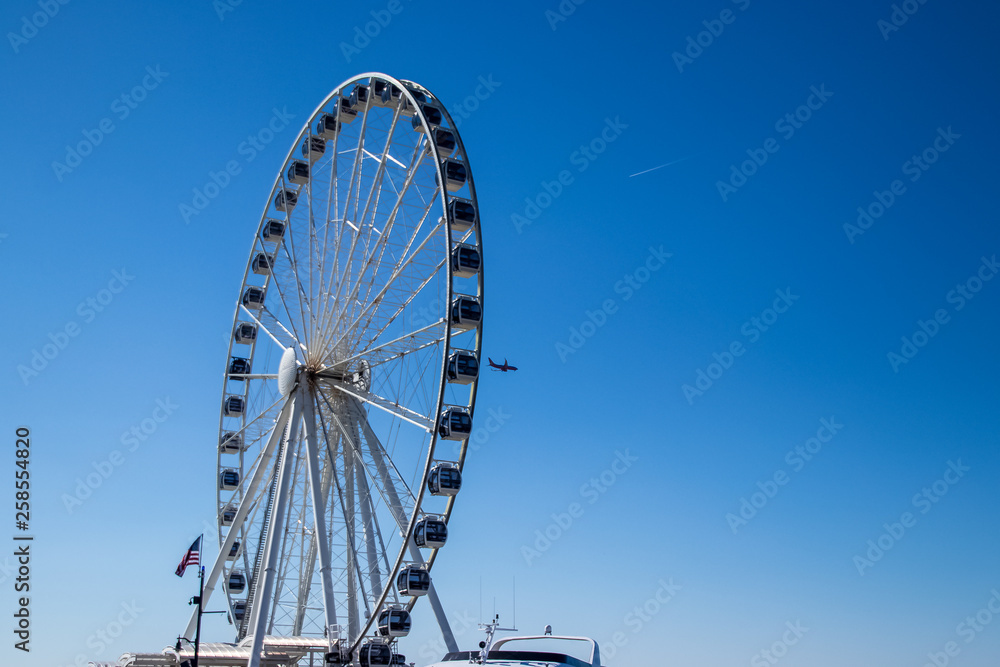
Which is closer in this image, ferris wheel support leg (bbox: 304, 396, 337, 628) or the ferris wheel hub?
ferris wheel support leg (bbox: 304, 396, 337, 628)

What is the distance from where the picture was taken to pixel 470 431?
36.0 m

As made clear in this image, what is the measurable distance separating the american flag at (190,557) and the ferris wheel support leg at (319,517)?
412cm

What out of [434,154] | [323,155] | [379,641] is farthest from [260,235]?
[379,641]

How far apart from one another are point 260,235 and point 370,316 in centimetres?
1109

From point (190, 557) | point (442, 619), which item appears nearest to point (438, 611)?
point (442, 619)

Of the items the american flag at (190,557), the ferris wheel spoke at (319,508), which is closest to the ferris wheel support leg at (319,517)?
the ferris wheel spoke at (319,508)

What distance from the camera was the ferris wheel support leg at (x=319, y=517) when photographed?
35375 millimetres

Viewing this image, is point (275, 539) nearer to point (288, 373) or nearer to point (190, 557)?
point (190, 557)

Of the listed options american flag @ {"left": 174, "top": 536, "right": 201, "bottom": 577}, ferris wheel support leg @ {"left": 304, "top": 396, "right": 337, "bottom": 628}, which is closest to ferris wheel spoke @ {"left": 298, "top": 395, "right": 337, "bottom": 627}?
ferris wheel support leg @ {"left": 304, "top": 396, "right": 337, "bottom": 628}

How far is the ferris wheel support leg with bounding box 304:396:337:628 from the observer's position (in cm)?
3538

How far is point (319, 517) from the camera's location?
36.7 m

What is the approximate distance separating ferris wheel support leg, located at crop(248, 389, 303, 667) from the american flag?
290 cm

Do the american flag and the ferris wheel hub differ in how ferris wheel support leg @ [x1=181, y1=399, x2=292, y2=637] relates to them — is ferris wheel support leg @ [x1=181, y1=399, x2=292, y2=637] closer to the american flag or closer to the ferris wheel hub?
the ferris wheel hub

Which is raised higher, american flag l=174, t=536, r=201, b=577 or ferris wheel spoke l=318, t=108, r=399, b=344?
ferris wheel spoke l=318, t=108, r=399, b=344
